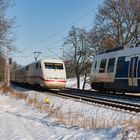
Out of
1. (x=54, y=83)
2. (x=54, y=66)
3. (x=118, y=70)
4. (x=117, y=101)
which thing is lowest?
(x=117, y=101)

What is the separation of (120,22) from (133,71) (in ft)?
86.7

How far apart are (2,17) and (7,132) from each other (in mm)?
17705

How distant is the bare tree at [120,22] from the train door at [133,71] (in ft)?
81.3

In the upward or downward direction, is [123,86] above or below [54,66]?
below

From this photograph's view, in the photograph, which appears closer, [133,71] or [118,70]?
[133,71]

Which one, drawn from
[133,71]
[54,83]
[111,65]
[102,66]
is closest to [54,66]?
[54,83]

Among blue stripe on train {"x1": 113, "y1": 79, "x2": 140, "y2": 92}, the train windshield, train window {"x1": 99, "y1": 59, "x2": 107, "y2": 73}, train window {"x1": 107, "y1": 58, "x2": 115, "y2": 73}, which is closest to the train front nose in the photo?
the train windshield

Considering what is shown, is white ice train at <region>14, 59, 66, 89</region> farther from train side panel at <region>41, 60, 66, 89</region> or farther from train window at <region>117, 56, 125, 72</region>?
train window at <region>117, 56, 125, 72</region>

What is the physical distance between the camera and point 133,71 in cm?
2270

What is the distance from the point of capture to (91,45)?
5441cm

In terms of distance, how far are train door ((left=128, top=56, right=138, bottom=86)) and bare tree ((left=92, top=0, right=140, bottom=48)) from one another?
2477 cm

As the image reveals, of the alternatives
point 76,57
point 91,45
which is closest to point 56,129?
point 91,45

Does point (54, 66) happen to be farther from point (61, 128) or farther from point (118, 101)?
point (61, 128)

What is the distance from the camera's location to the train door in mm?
22344
